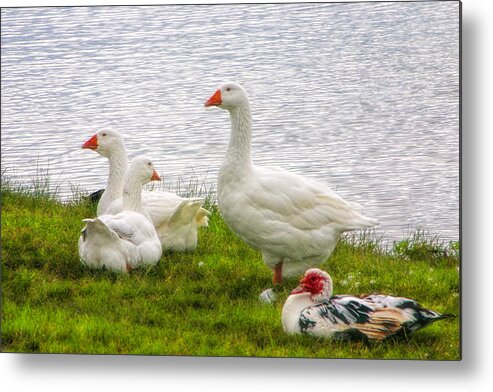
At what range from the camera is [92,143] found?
5.88 m

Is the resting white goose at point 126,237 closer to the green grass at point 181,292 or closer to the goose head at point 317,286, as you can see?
the green grass at point 181,292

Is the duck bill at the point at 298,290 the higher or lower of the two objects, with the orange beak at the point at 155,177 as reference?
lower

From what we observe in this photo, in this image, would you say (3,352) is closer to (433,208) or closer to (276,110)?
(276,110)

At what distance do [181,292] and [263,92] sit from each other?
3.26 ft

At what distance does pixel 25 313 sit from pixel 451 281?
1.92 metres

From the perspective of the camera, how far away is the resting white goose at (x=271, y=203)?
5668mm

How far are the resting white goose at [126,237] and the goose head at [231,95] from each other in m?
0.50

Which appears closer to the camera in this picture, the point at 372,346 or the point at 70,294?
the point at 372,346

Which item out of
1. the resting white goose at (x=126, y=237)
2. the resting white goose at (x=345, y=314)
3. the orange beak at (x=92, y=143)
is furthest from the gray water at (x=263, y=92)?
the resting white goose at (x=345, y=314)

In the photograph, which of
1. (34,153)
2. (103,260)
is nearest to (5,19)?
(34,153)

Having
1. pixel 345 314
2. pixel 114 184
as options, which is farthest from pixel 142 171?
pixel 345 314

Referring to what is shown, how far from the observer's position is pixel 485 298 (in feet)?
17.7

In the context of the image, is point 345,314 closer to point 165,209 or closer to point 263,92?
point 263,92

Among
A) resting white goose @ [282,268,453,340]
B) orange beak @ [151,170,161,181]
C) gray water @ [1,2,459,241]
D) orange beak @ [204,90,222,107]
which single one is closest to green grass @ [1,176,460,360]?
resting white goose @ [282,268,453,340]
